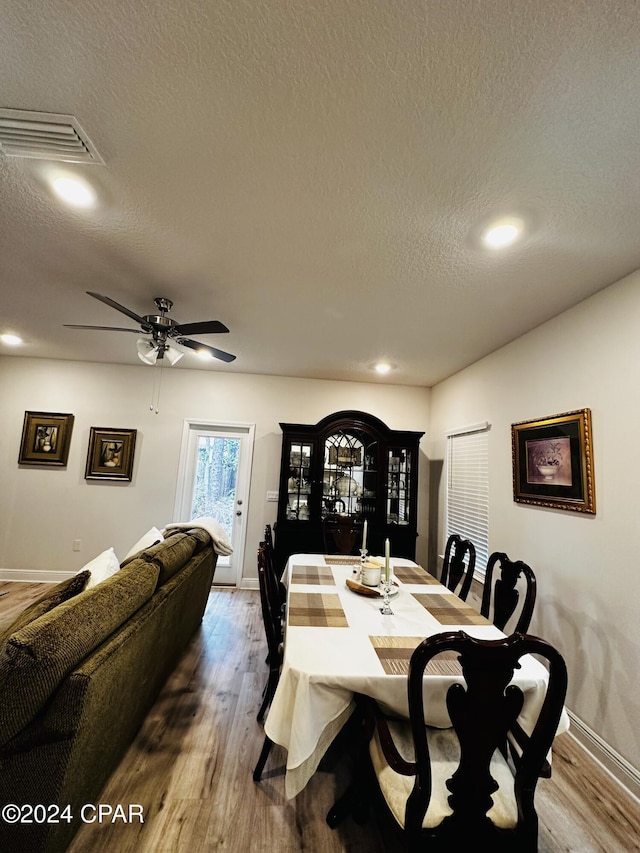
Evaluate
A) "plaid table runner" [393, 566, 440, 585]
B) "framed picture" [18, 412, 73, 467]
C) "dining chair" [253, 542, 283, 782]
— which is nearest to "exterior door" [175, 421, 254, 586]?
"framed picture" [18, 412, 73, 467]

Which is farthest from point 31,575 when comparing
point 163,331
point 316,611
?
point 316,611

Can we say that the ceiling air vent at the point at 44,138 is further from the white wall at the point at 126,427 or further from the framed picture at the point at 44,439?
the framed picture at the point at 44,439

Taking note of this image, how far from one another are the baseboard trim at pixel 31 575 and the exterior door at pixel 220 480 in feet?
5.11

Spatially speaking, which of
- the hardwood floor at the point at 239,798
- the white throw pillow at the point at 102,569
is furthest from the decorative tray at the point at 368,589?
the white throw pillow at the point at 102,569

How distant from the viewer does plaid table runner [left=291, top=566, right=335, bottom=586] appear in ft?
8.07

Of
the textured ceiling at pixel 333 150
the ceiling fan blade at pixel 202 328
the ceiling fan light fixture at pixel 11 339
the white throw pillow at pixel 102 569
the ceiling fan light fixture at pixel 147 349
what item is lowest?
the white throw pillow at pixel 102 569

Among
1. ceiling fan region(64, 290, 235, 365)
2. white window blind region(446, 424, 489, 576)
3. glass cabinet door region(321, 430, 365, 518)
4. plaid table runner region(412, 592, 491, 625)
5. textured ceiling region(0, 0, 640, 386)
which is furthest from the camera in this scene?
glass cabinet door region(321, 430, 365, 518)

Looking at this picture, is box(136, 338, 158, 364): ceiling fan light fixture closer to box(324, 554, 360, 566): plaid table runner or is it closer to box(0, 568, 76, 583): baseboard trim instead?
box(324, 554, 360, 566): plaid table runner

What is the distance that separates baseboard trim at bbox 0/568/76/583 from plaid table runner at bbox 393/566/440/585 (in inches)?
155

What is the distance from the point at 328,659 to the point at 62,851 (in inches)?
45.5

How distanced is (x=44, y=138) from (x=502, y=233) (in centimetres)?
203

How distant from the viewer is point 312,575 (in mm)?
2600

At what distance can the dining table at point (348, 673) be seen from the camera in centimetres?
134

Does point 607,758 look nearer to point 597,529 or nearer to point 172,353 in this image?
point 597,529
